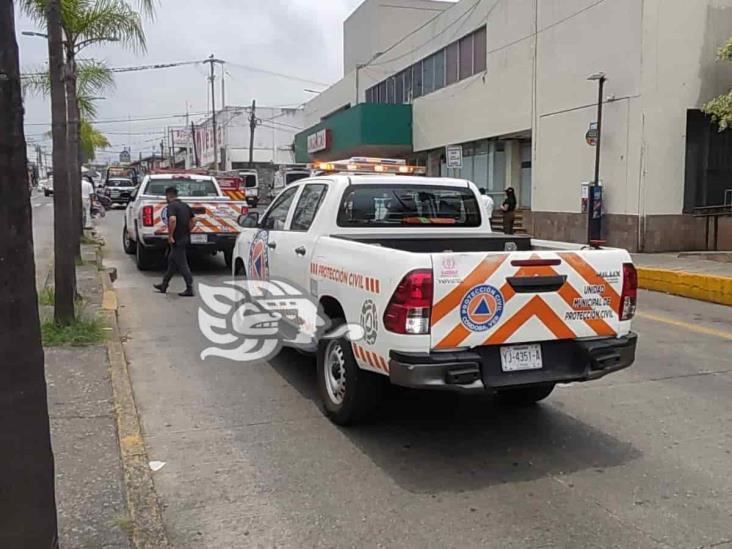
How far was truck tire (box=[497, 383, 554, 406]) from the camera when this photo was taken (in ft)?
18.8

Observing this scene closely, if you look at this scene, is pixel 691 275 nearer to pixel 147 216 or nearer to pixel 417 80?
pixel 147 216

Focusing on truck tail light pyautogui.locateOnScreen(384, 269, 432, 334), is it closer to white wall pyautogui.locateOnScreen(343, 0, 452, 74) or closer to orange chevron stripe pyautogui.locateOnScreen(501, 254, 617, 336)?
orange chevron stripe pyautogui.locateOnScreen(501, 254, 617, 336)

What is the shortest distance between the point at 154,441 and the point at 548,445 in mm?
2674

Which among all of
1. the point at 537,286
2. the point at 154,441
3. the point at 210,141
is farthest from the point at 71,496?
the point at 210,141

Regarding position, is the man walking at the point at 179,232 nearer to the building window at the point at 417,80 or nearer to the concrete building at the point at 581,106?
the concrete building at the point at 581,106

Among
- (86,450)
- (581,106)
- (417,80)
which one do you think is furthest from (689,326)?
(417,80)

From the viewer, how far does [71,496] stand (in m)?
3.86

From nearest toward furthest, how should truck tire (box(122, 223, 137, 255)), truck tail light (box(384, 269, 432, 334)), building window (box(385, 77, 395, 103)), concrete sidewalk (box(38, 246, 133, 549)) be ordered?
concrete sidewalk (box(38, 246, 133, 549)) → truck tail light (box(384, 269, 432, 334)) → truck tire (box(122, 223, 137, 255)) → building window (box(385, 77, 395, 103))

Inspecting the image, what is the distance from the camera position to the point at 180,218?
11.1 meters

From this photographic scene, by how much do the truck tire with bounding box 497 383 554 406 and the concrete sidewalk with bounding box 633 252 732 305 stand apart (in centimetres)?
683

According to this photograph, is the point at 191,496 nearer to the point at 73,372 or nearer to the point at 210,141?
the point at 73,372

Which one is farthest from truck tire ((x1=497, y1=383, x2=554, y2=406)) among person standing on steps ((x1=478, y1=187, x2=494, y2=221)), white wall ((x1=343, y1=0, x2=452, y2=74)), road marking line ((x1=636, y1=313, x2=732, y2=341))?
white wall ((x1=343, y1=0, x2=452, y2=74))

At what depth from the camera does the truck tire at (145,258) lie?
13.9 meters

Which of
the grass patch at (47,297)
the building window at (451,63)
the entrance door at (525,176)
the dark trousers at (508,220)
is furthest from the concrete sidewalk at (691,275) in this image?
the building window at (451,63)
